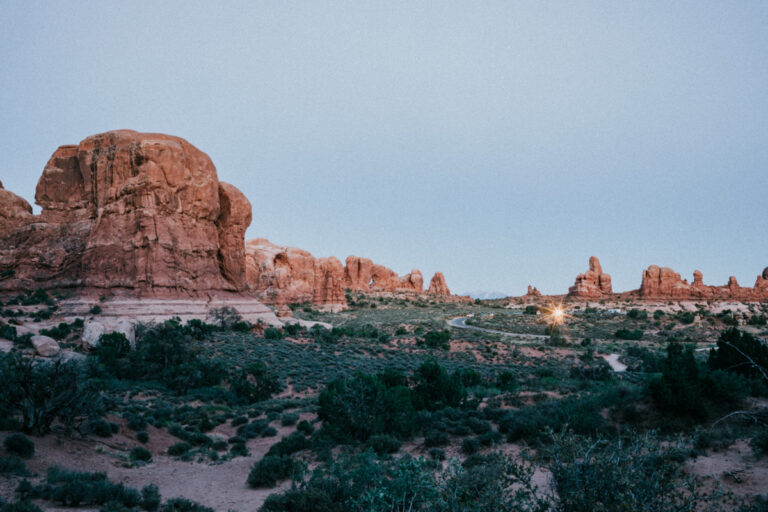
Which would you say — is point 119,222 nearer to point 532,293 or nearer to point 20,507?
point 20,507

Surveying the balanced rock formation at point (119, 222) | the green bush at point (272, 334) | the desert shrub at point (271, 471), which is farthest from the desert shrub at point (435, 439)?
the balanced rock formation at point (119, 222)

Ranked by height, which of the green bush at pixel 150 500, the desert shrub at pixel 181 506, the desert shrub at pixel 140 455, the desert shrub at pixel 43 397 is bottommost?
the desert shrub at pixel 140 455

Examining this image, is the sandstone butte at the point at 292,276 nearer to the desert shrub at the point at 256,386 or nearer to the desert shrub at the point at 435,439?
the desert shrub at the point at 256,386

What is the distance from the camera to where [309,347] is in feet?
95.1

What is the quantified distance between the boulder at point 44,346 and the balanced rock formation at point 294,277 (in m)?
36.2

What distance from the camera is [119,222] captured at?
112ft

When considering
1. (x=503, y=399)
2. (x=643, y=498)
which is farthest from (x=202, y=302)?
(x=643, y=498)

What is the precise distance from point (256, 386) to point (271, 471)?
32.7 ft

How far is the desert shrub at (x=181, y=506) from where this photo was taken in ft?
24.4

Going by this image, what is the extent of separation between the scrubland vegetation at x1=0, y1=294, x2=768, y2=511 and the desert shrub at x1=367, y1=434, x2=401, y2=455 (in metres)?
0.03

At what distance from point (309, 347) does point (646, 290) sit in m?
69.2

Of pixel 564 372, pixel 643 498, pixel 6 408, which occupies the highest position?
pixel 643 498

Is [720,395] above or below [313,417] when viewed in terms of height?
above

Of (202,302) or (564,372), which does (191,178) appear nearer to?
(202,302)
